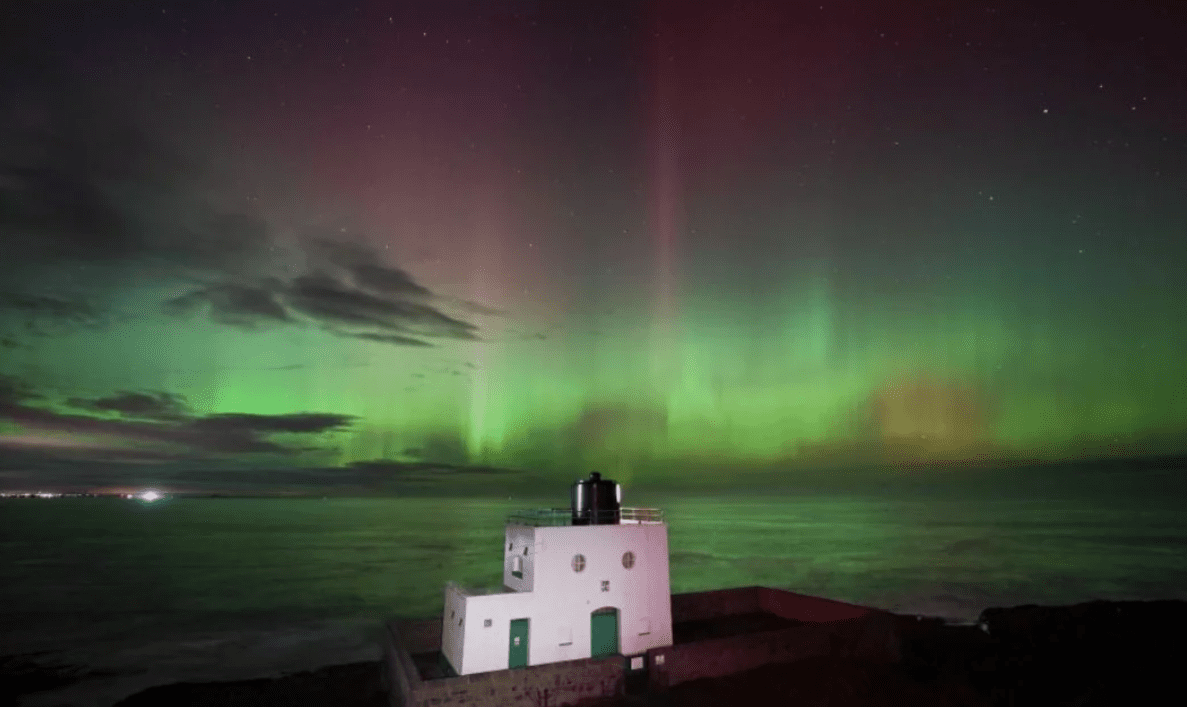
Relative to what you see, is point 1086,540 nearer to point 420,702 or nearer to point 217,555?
point 420,702

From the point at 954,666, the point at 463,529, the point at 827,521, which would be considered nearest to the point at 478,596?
the point at 954,666

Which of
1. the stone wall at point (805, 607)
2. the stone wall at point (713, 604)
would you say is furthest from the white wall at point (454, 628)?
the stone wall at point (805, 607)

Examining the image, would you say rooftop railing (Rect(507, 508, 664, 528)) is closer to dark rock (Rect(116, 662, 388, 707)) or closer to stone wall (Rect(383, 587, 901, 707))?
stone wall (Rect(383, 587, 901, 707))

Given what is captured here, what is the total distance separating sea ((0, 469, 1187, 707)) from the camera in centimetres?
2730

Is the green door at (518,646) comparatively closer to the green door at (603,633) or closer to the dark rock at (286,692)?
the green door at (603,633)

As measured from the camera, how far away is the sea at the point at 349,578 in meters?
27.3

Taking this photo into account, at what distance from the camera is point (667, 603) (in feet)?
51.0

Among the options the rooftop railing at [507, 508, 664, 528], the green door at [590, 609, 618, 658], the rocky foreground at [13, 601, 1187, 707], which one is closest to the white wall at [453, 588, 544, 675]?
the green door at [590, 609, 618, 658]

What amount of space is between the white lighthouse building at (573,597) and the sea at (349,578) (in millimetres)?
15291

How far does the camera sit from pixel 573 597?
47.4 ft

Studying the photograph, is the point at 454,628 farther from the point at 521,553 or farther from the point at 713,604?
the point at 713,604

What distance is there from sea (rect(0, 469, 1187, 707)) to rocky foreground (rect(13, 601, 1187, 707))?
4528mm

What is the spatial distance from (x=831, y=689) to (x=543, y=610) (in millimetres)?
6698

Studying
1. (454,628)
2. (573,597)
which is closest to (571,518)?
(573,597)
